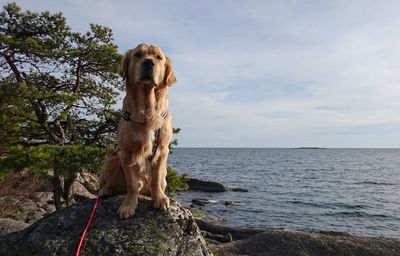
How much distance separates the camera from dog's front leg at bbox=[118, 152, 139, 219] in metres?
4.73

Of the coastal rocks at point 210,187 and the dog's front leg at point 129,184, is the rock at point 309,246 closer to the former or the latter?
the dog's front leg at point 129,184

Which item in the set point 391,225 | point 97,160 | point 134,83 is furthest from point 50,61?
point 391,225

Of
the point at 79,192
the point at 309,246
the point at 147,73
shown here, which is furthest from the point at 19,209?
the point at 147,73

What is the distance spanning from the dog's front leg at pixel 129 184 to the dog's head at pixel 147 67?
38.2 inches

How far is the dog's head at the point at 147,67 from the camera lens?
4578 mm

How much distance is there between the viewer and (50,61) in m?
13.9

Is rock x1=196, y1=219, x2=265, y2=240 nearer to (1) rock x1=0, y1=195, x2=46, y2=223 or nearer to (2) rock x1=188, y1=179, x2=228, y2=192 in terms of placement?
(1) rock x1=0, y1=195, x2=46, y2=223

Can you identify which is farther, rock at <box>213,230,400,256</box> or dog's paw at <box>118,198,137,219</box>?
rock at <box>213,230,400,256</box>

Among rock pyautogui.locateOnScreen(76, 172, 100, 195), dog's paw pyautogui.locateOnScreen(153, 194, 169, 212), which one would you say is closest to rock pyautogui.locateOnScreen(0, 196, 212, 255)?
dog's paw pyautogui.locateOnScreen(153, 194, 169, 212)

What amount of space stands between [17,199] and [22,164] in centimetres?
568

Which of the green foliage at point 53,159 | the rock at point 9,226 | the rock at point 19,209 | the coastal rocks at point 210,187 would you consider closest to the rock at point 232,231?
the rock at point 19,209

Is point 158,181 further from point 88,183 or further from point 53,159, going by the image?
point 88,183

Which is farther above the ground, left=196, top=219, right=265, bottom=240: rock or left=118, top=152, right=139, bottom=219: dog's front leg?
left=118, top=152, right=139, bottom=219: dog's front leg

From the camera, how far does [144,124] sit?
15.4 feet
